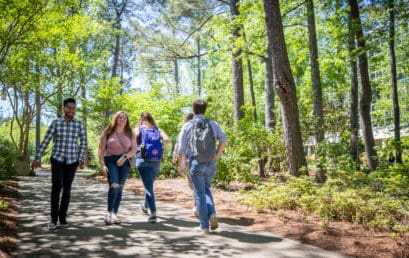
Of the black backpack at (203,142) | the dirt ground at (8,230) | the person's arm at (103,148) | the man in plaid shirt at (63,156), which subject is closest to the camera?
the dirt ground at (8,230)

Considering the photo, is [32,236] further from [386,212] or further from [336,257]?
[386,212]

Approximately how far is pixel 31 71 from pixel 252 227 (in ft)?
56.9

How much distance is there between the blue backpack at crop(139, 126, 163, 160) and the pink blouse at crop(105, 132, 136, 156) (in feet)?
0.91

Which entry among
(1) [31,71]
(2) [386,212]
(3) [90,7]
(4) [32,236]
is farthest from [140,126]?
(3) [90,7]

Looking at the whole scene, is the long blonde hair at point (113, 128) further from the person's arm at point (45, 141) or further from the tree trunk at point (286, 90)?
the tree trunk at point (286, 90)

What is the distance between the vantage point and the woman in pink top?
565 centimetres

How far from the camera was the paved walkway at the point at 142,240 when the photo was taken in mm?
4254

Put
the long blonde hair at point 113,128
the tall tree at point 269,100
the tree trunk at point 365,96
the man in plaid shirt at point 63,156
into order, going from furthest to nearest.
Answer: the tall tree at point 269,100
the tree trunk at point 365,96
the long blonde hair at point 113,128
the man in plaid shirt at point 63,156

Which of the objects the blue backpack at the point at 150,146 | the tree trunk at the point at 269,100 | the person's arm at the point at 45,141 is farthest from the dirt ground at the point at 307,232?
the tree trunk at the point at 269,100

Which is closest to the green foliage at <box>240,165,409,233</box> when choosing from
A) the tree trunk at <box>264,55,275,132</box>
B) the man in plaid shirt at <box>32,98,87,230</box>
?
the man in plaid shirt at <box>32,98,87,230</box>

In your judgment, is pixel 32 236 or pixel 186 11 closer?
pixel 32 236

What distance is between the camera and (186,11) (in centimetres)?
2250

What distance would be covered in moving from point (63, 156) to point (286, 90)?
462cm

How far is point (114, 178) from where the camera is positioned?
5629 mm
